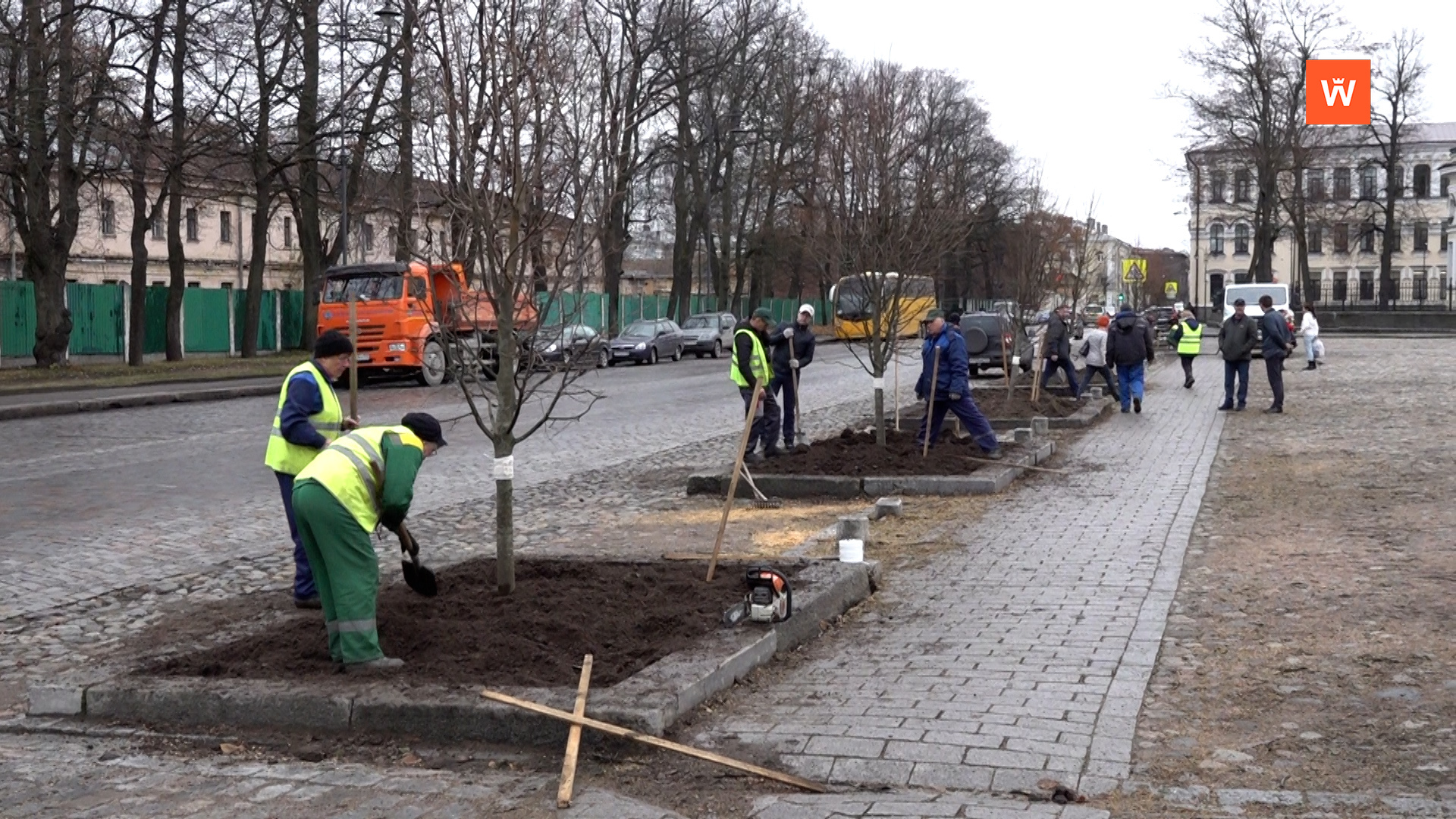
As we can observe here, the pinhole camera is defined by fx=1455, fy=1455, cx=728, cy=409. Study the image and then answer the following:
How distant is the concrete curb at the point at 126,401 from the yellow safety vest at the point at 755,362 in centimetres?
1229

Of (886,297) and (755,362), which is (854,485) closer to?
(755,362)

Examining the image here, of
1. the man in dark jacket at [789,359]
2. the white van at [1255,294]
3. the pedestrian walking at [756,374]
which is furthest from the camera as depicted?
the white van at [1255,294]

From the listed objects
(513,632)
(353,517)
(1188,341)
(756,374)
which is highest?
(1188,341)

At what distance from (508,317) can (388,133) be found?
969 inches

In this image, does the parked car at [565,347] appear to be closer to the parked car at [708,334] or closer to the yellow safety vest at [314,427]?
the yellow safety vest at [314,427]

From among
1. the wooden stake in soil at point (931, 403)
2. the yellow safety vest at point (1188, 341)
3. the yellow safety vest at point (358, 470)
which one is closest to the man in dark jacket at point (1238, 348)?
the yellow safety vest at point (1188, 341)

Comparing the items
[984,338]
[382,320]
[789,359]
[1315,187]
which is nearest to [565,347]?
[789,359]

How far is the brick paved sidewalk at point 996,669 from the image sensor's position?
5.30 metres

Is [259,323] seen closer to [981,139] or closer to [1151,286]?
[981,139]

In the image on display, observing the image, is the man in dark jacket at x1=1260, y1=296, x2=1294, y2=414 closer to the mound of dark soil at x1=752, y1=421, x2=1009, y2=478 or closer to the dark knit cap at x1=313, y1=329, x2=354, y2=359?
the mound of dark soil at x1=752, y1=421, x2=1009, y2=478

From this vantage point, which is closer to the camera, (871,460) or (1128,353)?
(871,460)

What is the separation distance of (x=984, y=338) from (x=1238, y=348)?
35.2 ft

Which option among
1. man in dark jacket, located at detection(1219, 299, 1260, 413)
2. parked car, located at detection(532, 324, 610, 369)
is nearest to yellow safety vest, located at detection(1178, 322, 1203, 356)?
man in dark jacket, located at detection(1219, 299, 1260, 413)

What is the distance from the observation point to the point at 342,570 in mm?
6352
